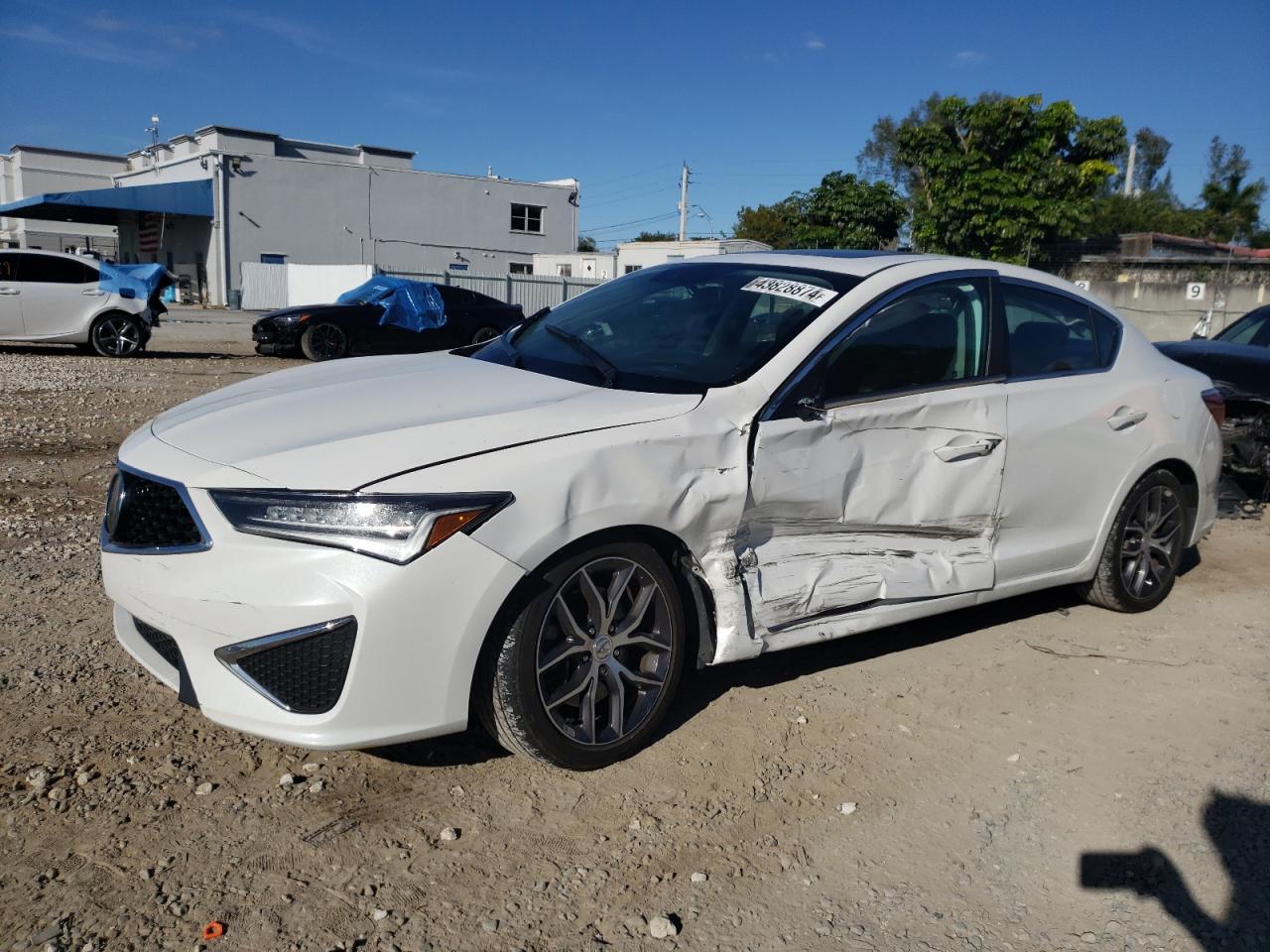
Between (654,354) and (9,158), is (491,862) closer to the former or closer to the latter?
(654,354)

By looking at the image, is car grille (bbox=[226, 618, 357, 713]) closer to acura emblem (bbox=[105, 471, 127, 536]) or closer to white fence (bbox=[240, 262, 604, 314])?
acura emblem (bbox=[105, 471, 127, 536])

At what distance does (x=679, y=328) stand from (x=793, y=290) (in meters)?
0.47

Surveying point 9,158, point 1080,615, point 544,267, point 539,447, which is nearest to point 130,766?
point 539,447

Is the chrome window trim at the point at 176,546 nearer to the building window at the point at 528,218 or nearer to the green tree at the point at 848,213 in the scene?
the green tree at the point at 848,213

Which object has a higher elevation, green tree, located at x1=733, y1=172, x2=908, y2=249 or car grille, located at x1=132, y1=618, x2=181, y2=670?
green tree, located at x1=733, y1=172, x2=908, y2=249

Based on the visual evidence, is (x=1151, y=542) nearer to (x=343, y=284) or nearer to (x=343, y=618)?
(x=343, y=618)

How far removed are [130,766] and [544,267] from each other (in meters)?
43.5

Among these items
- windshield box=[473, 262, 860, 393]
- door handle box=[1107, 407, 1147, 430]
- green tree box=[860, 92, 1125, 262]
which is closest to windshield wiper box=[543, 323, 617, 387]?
windshield box=[473, 262, 860, 393]

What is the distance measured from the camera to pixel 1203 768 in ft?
11.9

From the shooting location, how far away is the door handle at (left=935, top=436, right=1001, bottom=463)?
4.07 meters

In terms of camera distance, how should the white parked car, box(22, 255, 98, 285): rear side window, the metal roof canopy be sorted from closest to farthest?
the white parked car < box(22, 255, 98, 285): rear side window < the metal roof canopy

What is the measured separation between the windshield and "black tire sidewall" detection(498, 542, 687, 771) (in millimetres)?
666

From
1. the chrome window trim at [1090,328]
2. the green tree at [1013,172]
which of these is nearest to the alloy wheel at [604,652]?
the chrome window trim at [1090,328]

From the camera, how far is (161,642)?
10.2 ft
